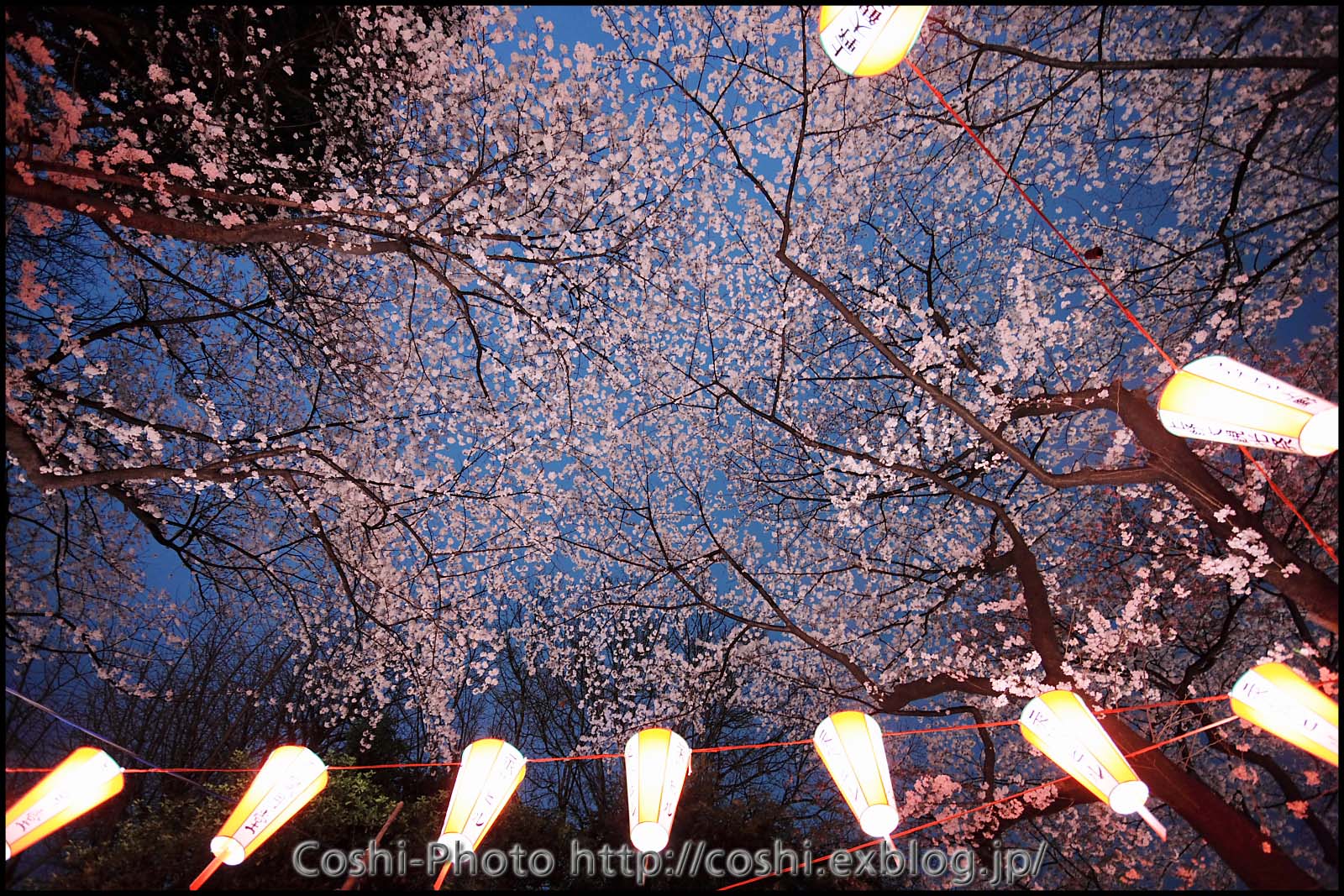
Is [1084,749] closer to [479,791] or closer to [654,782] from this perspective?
[654,782]

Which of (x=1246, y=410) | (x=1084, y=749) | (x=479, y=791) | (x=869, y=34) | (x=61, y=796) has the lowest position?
(x=1084, y=749)

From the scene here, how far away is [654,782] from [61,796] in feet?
16.2

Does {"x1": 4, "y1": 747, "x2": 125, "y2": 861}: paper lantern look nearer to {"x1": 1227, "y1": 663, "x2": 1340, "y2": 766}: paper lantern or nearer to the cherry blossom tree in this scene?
the cherry blossom tree

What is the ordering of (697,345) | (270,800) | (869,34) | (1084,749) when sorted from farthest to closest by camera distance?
(697,345), (270,800), (1084,749), (869,34)

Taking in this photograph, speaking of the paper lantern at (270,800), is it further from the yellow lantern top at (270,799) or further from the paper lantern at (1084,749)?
the paper lantern at (1084,749)

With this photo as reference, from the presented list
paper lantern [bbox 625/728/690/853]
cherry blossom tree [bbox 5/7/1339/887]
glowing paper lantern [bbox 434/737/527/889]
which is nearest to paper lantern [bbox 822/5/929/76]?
cherry blossom tree [bbox 5/7/1339/887]

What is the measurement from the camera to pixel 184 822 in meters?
8.54

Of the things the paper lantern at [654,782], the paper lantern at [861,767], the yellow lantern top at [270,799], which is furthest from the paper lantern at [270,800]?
the paper lantern at [861,767]

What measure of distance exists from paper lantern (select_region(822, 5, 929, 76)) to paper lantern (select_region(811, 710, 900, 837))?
526 centimetres

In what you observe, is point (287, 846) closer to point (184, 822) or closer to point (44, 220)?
point (184, 822)

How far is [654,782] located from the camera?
491 centimetres

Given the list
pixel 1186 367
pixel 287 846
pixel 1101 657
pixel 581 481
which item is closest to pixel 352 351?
pixel 581 481

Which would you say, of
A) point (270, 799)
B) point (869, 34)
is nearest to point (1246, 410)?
point (869, 34)

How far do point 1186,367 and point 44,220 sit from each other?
9.83m
